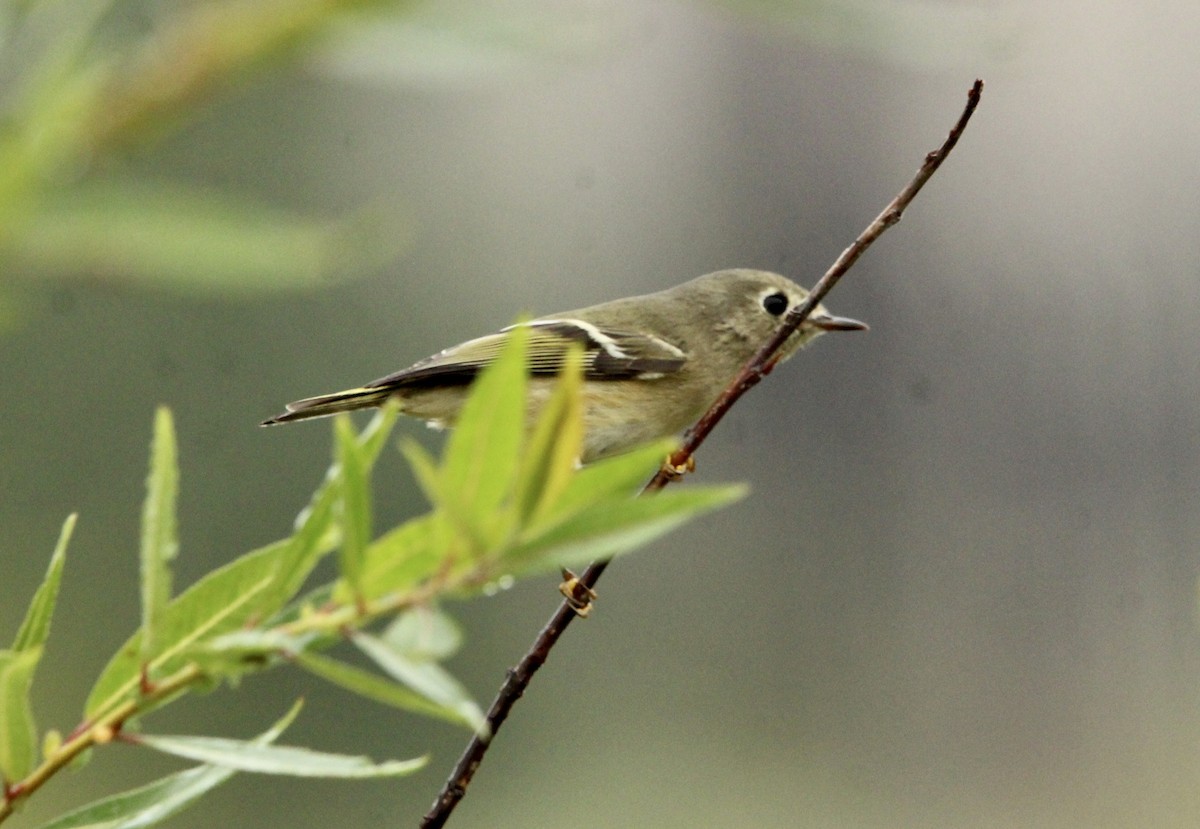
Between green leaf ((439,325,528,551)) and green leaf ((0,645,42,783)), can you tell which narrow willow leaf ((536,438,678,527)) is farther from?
green leaf ((0,645,42,783))

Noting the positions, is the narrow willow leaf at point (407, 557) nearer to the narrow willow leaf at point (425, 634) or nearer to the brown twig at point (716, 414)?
the narrow willow leaf at point (425, 634)

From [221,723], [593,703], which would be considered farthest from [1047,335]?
[221,723]

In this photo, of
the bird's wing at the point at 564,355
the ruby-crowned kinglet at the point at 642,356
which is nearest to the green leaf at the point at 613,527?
the ruby-crowned kinglet at the point at 642,356

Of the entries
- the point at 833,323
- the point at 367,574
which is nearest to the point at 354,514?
the point at 367,574

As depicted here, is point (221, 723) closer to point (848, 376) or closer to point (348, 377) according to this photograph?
point (348, 377)

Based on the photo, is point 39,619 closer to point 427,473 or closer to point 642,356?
point 427,473

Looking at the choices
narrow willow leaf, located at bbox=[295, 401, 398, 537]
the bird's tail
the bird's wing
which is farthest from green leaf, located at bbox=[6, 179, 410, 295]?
the bird's wing
